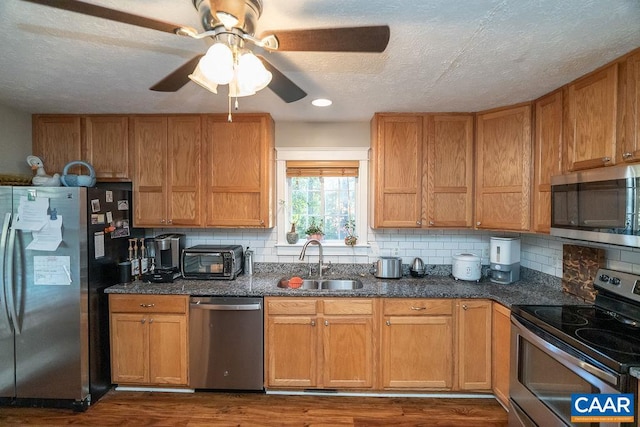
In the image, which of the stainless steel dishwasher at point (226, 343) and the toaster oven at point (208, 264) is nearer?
the stainless steel dishwasher at point (226, 343)

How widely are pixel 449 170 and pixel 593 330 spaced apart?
145cm

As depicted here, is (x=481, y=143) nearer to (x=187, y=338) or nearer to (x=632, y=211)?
(x=632, y=211)

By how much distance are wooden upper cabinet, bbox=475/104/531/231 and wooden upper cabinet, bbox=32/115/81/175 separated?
11.5 feet

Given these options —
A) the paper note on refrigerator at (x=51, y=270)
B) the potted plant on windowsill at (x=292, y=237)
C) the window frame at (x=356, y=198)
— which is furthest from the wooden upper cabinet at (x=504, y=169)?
the paper note on refrigerator at (x=51, y=270)

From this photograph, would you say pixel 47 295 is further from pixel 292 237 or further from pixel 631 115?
pixel 631 115

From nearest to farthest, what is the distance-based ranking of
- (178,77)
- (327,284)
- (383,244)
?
1. (178,77)
2. (327,284)
3. (383,244)

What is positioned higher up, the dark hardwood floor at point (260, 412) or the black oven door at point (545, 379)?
the black oven door at point (545, 379)

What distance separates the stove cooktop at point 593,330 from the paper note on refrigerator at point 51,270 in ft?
10.3

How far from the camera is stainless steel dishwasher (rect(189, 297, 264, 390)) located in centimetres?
230

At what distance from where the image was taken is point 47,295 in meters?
2.15

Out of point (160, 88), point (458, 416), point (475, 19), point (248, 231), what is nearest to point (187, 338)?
point (248, 231)

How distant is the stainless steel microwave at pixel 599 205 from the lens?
4.57ft

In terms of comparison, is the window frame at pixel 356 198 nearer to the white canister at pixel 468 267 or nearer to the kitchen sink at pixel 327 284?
the kitchen sink at pixel 327 284

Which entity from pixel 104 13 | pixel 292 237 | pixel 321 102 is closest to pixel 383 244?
pixel 292 237
